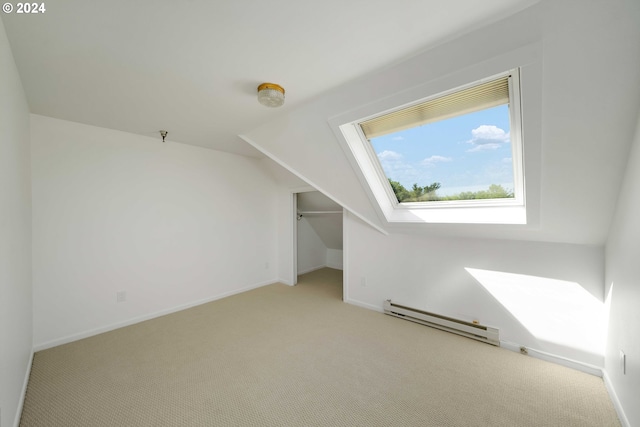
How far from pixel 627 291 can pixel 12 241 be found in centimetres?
377

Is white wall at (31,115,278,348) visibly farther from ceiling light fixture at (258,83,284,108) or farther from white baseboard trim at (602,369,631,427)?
white baseboard trim at (602,369,631,427)

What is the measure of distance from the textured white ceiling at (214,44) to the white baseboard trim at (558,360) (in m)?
2.64

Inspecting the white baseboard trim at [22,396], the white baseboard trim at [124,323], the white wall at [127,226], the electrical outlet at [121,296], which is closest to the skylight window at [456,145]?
the white wall at [127,226]

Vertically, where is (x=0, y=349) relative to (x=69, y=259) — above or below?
below

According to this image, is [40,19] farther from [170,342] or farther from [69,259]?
[170,342]

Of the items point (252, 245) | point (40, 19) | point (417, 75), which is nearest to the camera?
point (40, 19)

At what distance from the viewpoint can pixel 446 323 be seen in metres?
2.62

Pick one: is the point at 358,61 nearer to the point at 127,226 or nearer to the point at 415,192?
the point at 415,192

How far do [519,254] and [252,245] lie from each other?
11.5 feet

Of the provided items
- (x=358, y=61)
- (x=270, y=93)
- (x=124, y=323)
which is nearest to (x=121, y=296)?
(x=124, y=323)

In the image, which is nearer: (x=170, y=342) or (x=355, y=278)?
(x=170, y=342)

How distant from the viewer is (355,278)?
3.42m

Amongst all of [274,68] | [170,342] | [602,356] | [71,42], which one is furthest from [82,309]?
[602,356]

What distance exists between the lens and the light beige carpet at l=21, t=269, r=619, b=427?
156 cm
